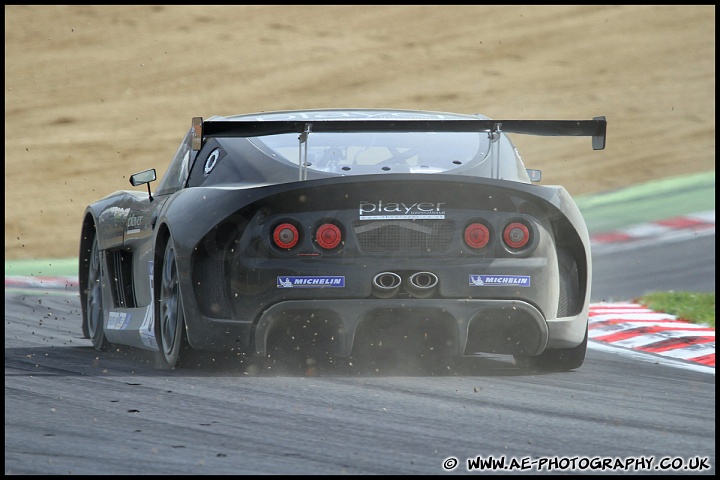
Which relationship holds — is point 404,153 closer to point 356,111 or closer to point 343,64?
point 356,111

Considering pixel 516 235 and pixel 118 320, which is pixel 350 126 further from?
pixel 118 320

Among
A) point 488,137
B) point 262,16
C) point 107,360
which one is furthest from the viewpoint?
point 262,16

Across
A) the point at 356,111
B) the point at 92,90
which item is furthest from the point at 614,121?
the point at 356,111

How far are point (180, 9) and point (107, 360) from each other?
28.0 metres

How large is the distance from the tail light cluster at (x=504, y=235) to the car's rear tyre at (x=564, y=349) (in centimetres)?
25

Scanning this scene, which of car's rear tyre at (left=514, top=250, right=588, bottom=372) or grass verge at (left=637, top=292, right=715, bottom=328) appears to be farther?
grass verge at (left=637, top=292, right=715, bottom=328)

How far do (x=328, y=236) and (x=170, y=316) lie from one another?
3.18 ft

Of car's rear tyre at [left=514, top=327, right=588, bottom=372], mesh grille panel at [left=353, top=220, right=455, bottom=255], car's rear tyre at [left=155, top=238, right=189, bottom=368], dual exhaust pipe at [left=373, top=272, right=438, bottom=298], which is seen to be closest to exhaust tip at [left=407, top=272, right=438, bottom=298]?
dual exhaust pipe at [left=373, top=272, right=438, bottom=298]

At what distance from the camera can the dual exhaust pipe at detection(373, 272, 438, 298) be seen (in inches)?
245

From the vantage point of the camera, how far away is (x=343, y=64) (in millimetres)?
29938

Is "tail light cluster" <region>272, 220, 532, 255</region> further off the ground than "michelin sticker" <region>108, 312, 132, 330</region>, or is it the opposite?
"tail light cluster" <region>272, 220, 532, 255</region>

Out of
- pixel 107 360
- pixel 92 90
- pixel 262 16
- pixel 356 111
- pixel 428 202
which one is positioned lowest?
pixel 107 360

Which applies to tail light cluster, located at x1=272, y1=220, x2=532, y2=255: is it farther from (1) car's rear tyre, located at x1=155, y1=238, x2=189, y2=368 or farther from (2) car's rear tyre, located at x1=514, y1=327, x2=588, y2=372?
(2) car's rear tyre, located at x1=514, y1=327, x2=588, y2=372

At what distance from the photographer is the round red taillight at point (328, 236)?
6.22 metres
